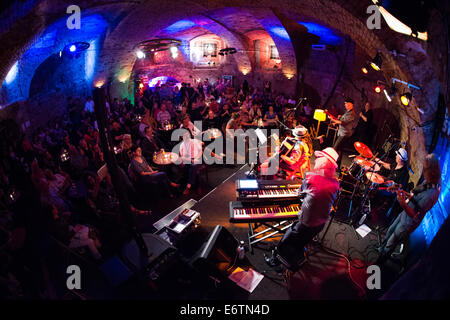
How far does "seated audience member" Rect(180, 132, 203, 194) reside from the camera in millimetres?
5898

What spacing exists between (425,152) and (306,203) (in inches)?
114

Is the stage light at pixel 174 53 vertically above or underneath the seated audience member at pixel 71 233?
above

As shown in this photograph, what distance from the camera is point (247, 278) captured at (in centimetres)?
374

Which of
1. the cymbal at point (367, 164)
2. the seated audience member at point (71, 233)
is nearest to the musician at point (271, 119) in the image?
the cymbal at point (367, 164)

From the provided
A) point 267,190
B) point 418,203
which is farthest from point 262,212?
point 418,203

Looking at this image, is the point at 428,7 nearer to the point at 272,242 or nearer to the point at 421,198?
the point at 421,198

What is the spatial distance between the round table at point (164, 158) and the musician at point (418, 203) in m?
4.63

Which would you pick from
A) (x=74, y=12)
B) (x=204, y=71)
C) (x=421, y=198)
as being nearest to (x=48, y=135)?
(x=74, y=12)

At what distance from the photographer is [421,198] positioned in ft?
11.2

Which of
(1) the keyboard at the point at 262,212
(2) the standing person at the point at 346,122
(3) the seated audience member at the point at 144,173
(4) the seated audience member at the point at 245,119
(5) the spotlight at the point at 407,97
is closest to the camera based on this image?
(1) the keyboard at the point at 262,212

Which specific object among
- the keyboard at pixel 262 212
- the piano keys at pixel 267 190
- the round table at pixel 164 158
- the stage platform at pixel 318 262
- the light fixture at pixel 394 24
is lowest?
the stage platform at pixel 318 262

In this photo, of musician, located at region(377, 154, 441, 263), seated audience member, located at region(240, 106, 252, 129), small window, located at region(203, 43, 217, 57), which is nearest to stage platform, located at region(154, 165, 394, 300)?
musician, located at region(377, 154, 441, 263)

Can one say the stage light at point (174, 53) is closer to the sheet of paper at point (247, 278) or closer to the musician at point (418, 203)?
the sheet of paper at point (247, 278)

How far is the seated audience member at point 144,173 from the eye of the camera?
212 inches
